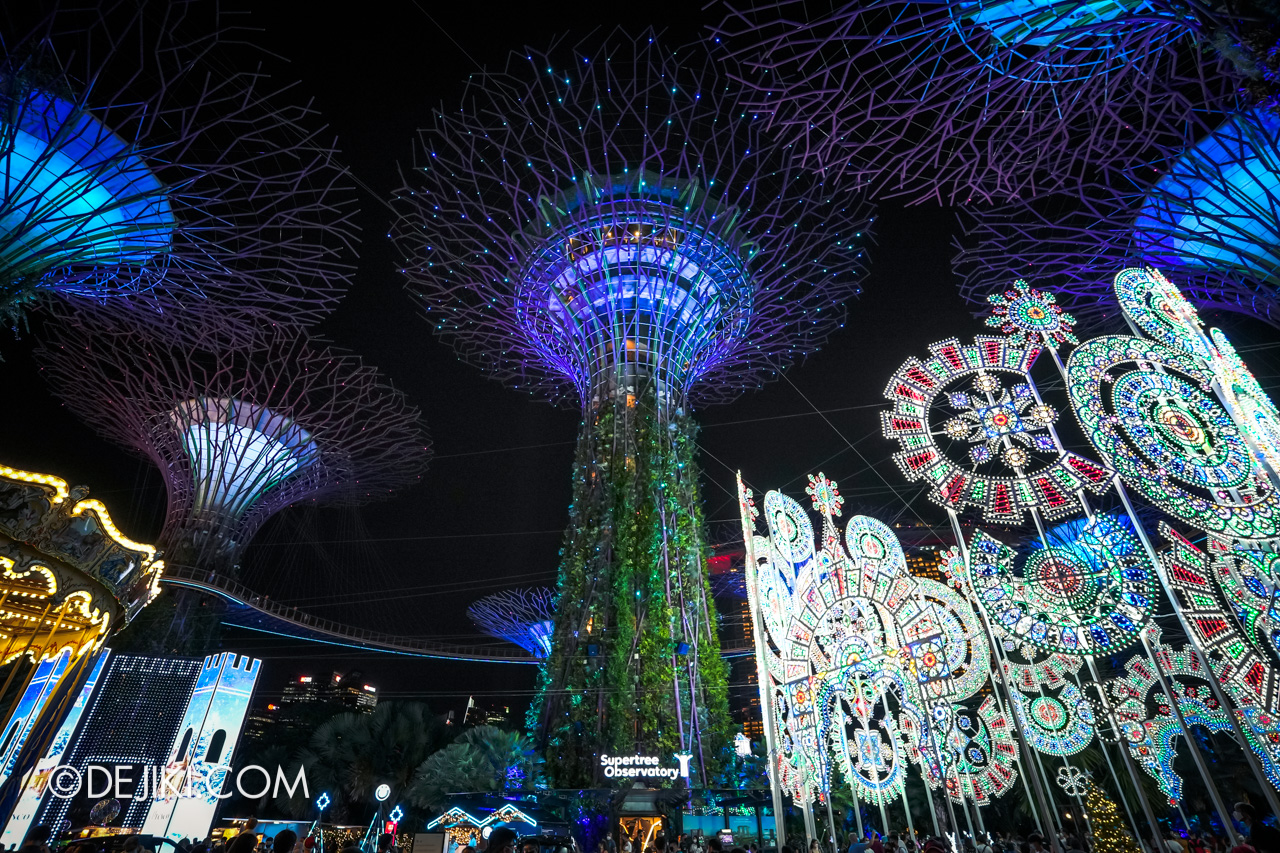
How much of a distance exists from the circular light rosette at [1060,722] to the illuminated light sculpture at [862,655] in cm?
99

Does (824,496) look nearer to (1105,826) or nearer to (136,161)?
(1105,826)

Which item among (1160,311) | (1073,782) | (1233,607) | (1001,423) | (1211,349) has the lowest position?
(1073,782)

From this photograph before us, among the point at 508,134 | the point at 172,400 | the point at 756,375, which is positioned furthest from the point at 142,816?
the point at 756,375

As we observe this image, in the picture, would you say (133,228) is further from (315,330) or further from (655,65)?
(315,330)

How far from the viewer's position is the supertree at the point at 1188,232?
1040cm

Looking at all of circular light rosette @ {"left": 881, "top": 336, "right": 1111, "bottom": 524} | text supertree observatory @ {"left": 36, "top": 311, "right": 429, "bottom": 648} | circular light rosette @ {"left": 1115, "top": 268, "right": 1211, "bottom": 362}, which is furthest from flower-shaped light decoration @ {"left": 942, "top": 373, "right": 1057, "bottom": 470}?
text supertree observatory @ {"left": 36, "top": 311, "right": 429, "bottom": 648}

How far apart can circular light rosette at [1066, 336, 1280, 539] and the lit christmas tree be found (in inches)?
256

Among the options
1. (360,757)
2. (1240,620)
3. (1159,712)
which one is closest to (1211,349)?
(1240,620)

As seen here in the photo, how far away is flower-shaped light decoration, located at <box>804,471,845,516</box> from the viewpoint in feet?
45.8

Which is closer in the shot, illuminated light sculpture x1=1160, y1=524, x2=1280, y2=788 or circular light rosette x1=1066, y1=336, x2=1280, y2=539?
illuminated light sculpture x1=1160, y1=524, x2=1280, y2=788

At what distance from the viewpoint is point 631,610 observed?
57.8 ft

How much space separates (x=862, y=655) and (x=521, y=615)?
2123 centimetres

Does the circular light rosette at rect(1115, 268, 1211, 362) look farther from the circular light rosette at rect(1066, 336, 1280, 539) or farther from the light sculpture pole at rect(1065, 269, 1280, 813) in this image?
the circular light rosette at rect(1066, 336, 1280, 539)

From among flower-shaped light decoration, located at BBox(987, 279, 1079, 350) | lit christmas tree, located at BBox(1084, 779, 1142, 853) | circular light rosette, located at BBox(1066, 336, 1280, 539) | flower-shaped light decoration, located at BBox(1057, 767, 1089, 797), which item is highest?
flower-shaped light decoration, located at BBox(987, 279, 1079, 350)
